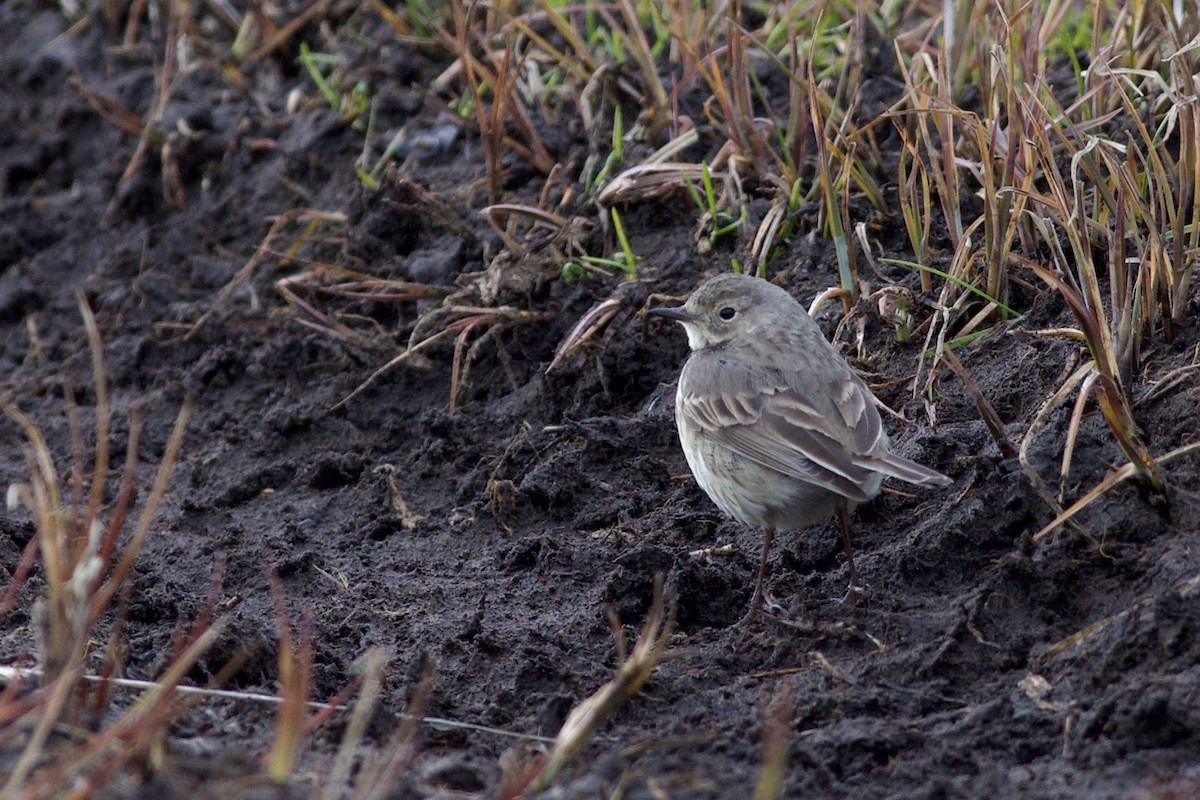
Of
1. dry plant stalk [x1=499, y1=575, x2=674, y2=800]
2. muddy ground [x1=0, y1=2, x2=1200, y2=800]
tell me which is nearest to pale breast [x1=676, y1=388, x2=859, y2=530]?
muddy ground [x1=0, y1=2, x2=1200, y2=800]

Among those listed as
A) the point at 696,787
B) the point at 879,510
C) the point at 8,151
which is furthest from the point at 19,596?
the point at 8,151

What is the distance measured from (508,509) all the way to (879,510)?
5.11 feet

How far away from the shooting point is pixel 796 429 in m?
5.03

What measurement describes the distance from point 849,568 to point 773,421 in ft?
1.99

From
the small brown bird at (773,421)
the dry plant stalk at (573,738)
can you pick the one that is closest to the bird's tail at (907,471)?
the small brown bird at (773,421)

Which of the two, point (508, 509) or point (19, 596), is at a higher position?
point (19, 596)

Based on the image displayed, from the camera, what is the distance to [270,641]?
15.4ft

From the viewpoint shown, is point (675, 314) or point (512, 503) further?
point (512, 503)

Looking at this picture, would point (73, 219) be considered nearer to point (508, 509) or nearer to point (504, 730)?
point (508, 509)

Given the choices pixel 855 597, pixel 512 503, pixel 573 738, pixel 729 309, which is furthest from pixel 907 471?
pixel 512 503

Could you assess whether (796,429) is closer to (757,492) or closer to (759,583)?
(757,492)

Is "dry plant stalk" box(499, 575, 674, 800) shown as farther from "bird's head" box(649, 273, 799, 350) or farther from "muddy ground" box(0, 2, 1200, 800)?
"bird's head" box(649, 273, 799, 350)

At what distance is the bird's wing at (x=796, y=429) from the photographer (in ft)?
15.6

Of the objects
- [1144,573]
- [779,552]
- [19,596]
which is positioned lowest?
[779,552]
